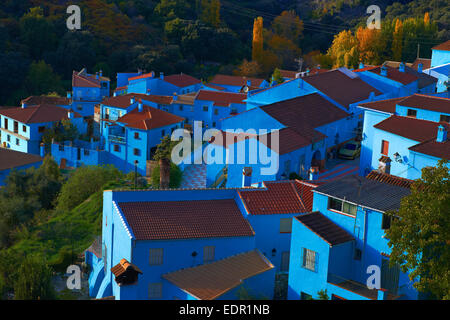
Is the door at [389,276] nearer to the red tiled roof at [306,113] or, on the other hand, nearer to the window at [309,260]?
the window at [309,260]

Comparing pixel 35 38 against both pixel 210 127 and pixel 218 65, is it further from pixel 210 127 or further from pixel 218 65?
pixel 210 127

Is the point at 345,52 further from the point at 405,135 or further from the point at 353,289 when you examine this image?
the point at 353,289

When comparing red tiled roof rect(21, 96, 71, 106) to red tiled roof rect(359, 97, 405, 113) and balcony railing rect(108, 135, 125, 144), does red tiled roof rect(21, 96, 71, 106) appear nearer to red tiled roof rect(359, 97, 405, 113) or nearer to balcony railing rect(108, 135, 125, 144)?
balcony railing rect(108, 135, 125, 144)

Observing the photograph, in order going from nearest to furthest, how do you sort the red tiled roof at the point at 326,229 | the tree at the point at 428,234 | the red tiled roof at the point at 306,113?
the tree at the point at 428,234 → the red tiled roof at the point at 326,229 → the red tiled roof at the point at 306,113

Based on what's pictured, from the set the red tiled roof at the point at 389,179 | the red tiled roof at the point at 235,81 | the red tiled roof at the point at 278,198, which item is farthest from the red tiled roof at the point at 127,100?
the red tiled roof at the point at 389,179

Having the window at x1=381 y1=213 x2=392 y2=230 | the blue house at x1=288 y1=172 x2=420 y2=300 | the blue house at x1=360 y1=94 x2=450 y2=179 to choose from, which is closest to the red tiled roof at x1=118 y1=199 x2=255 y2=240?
the blue house at x1=288 y1=172 x2=420 y2=300

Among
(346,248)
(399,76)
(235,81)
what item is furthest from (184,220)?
(235,81)
